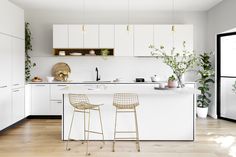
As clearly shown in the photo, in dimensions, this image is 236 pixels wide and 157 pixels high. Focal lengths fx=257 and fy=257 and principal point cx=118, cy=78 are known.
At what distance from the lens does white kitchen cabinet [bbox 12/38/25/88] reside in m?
5.84

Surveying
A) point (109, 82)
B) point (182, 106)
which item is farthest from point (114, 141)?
point (109, 82)

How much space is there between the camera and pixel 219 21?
21.4 ft

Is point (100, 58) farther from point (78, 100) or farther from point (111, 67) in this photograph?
point (78, 100)

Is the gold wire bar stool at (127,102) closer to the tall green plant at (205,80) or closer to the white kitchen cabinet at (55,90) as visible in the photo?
the white kitchen cabinet at (55,90)

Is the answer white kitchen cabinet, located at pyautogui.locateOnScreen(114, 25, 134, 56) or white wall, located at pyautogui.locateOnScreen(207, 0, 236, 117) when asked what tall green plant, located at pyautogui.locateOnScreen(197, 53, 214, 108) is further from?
white kitchen cabinet, located at pyautogui.locateOnScreen(114, 25, 134, 56)

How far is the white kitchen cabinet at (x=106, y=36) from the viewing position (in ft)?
22.5

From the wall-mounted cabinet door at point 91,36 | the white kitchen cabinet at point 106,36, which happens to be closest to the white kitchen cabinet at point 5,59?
the wall-mounted cabinet door at point 91,36

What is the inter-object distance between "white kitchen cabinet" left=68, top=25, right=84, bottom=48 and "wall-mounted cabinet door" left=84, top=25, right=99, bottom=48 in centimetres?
11

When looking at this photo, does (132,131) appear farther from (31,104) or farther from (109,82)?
(31,104)

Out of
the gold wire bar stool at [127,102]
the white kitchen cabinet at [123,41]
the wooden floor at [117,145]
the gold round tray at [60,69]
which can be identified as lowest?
the wooden floor at [117,145]

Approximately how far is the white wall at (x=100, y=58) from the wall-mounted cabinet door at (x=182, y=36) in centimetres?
45

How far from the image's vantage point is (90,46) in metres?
6.88

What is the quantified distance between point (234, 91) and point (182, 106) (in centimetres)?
232

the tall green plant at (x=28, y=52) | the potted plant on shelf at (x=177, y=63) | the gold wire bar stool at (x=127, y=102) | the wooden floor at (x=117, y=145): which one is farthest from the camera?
the tall green plant at (x=28, y=52)
